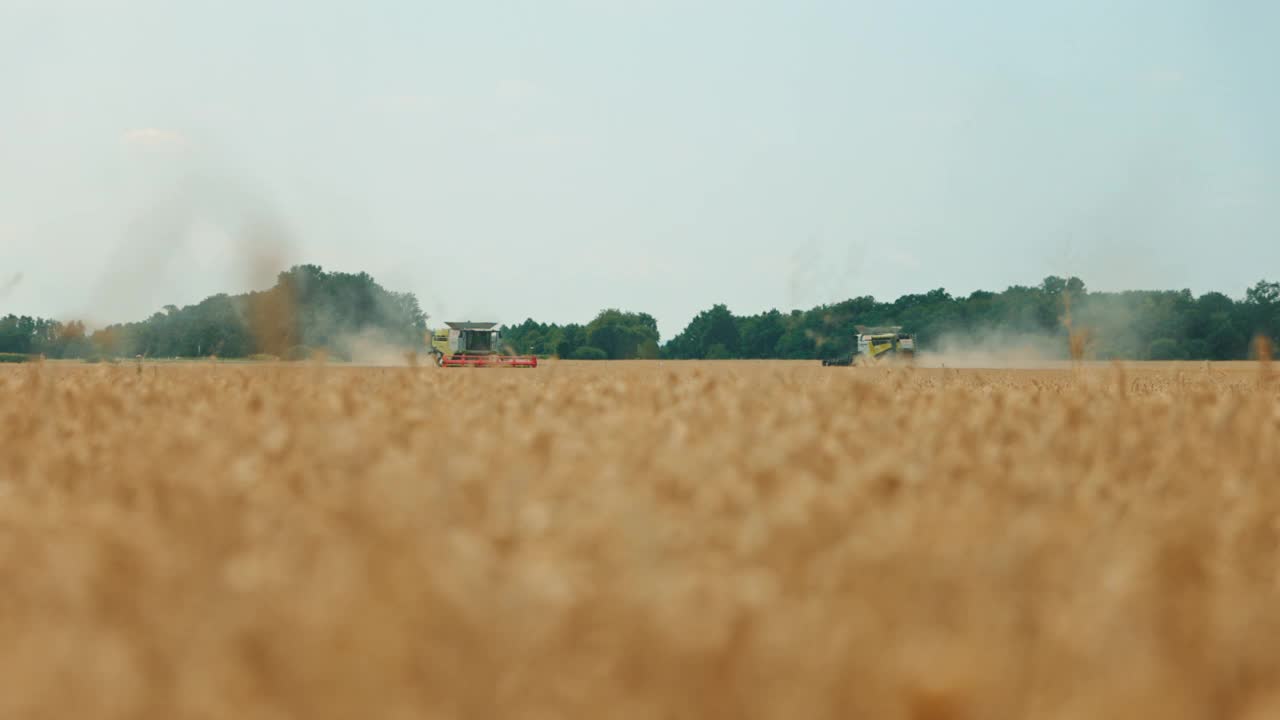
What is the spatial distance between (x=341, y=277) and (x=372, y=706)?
115 meters

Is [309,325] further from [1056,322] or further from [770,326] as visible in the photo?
[1056,322]

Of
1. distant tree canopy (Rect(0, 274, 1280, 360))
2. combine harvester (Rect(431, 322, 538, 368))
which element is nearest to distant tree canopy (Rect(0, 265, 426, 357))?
distant tree canopy (Rect(0, 274, 1280, 360))

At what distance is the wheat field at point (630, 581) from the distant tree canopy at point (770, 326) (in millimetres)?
60560

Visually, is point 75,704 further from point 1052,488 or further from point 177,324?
point 177,324

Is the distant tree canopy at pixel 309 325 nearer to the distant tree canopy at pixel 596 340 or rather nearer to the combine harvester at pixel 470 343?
the distant tree canopy at pixel 596 340

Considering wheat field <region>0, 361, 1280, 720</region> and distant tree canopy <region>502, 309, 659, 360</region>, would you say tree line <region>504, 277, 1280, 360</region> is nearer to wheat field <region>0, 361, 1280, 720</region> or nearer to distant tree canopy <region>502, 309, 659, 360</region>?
distant tree canopy <region>502, 309, 659, 360</region>

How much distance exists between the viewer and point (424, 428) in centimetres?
500

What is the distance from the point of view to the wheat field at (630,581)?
1.87 metres

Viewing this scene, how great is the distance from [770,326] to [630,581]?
4377 inches

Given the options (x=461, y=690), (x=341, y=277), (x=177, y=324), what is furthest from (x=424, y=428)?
(x=341, y=277)

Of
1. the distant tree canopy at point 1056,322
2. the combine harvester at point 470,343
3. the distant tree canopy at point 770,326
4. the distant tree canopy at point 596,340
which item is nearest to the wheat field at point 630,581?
the combine harvester at point 470,343

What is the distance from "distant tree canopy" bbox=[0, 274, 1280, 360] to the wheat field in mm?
60560

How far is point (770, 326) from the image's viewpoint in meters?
113

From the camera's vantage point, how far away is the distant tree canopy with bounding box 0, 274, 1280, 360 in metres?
84.8
